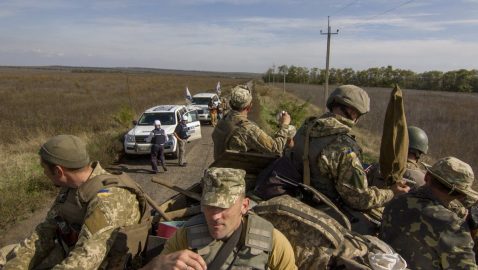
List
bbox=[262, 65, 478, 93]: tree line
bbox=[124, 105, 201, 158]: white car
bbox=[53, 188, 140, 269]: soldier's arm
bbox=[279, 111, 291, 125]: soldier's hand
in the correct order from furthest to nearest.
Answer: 1. bbox=[262, 65, 478, 93]: tree line
2. bbox=[124, 105, 201, 158]: white car
3. bbox=[279, 111, 291, 125]: soldier's hand
4. bbox=[53, 188, 140, 269]: soldier's arm

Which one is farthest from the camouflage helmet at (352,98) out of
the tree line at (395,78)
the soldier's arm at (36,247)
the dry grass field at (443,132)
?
the tree line at (395,78)

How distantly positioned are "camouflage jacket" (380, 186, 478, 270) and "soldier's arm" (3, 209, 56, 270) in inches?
107

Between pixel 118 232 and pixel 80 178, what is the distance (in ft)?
1.62

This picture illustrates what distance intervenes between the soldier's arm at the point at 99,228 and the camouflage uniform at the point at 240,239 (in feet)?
1.86

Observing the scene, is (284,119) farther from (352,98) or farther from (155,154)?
(155,154)

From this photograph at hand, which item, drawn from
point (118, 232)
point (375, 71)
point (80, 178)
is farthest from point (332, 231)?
point (375, 71)

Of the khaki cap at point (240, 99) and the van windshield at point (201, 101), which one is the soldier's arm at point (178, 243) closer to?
the khaki cap at point (240, 99)

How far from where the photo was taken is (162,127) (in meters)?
14.3

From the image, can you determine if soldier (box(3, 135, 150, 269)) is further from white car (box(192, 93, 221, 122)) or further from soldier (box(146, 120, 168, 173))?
white car (box(192, 93, 221, 122))

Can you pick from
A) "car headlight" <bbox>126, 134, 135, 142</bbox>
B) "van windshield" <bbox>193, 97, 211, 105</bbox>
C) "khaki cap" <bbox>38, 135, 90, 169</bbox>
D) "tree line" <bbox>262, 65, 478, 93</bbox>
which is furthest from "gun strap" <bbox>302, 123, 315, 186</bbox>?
"tree line" <bbox>262, 65, 478, 93</bbox>

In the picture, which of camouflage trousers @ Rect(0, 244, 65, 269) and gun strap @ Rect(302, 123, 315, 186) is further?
gun strap @ Rect(302, 123, 315, 186)

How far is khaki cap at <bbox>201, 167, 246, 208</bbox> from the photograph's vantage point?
224 cm

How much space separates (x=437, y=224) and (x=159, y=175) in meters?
9.33

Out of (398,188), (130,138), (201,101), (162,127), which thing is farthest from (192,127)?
(398,188)
